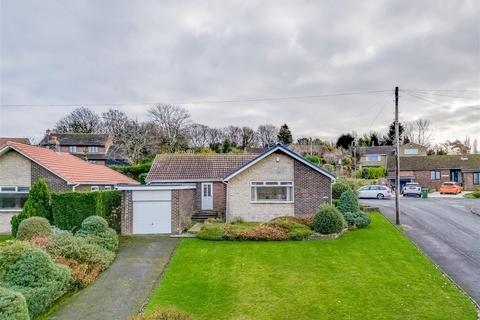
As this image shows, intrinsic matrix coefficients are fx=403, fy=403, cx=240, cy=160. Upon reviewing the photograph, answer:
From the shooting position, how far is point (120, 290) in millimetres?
13031

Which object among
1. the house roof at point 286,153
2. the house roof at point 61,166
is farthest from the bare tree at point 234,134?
the house roof at point 286,153

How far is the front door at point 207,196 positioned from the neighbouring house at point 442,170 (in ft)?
120

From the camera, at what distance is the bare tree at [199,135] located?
3041 inches

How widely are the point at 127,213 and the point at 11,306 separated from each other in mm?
13551

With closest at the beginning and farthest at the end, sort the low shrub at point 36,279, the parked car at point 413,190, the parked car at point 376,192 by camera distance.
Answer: the low shrub at point 36,279 → the parked car at point 376,192 → the parked car at point 413,190

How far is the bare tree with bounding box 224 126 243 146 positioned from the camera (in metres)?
84.8

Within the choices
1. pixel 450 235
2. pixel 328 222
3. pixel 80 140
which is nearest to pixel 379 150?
pixel 80 140

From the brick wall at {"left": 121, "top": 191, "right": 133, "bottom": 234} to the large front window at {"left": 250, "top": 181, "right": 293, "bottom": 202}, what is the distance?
293 inches

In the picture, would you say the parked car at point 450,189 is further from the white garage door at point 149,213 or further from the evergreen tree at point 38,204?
the evergreen tree at point 38,204

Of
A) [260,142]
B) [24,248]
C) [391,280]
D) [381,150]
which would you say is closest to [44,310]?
[24,248]

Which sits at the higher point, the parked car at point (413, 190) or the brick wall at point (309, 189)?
the brick wall at point (309, 189)

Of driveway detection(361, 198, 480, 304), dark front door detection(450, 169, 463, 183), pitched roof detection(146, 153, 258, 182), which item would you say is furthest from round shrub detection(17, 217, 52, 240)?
dark front door detection(450, 169, 463, 183)

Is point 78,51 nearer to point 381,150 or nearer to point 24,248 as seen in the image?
point 24,248

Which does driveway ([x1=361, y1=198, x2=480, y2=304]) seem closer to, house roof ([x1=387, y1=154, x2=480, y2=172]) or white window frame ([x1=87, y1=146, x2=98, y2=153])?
house roof ([x1=387, y1=154, x2=480, y2=172])
